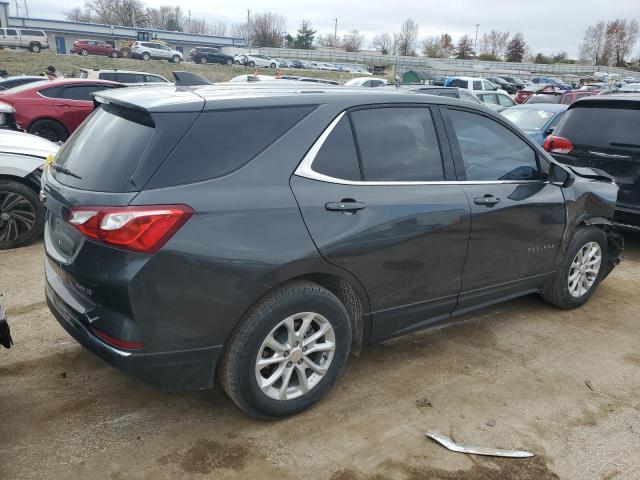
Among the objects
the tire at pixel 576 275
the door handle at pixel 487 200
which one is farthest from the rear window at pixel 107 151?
the tire at pixel 576 275

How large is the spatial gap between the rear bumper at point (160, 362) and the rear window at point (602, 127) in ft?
17.4

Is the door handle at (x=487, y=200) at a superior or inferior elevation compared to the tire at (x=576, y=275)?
superior

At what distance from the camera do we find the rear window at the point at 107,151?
8.67ft

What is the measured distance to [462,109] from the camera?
3.75 metres

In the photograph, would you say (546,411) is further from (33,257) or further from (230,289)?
(33,257)

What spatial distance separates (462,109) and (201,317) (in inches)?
89.8

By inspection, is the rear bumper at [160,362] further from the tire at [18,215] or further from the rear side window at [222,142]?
the tire at [18,215]

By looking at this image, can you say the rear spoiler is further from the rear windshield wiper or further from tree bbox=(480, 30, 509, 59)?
tree bbox=(480, 30, 509, 59)

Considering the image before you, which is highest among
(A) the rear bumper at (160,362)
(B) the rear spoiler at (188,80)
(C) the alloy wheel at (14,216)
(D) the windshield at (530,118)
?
(B) the rear spoiler at (188,80)

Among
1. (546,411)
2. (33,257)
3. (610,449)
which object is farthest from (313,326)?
(33,257)

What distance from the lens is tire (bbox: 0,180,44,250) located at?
570cm

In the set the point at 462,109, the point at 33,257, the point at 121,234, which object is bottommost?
the point at 33,257

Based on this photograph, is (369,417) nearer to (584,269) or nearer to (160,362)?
(160,362)

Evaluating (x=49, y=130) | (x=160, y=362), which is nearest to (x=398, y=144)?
(x=160, y=362)
